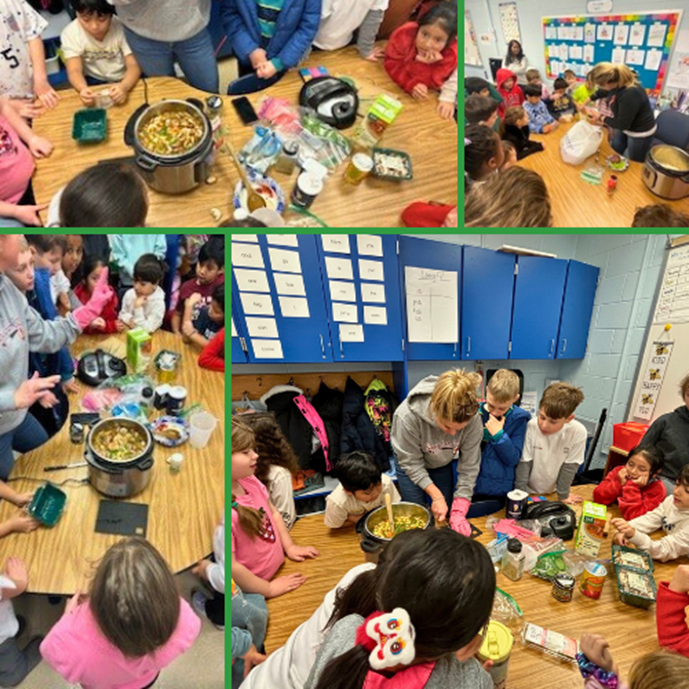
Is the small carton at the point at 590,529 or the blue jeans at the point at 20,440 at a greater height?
the blue jeans at the point at 20,440

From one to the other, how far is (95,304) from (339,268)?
1293 millimetres

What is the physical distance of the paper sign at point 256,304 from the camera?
8.07 ft

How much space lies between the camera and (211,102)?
5.84ft

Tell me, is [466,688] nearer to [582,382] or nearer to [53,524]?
[53,524]

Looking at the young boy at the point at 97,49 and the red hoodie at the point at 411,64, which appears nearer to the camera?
the young boy at the point at 97,49

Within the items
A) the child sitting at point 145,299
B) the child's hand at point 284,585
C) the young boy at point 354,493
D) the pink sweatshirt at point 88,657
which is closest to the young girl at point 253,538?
the child's hand at point 284,585

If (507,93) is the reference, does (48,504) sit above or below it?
below

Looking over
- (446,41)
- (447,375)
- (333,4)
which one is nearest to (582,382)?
(447,375)

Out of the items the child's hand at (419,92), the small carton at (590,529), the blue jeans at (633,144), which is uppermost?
the child's hand at (419,92)

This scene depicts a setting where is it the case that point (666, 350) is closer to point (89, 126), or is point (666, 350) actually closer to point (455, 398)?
point (455, 398)

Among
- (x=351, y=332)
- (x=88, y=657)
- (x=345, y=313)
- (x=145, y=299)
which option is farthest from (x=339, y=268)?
(x=88, y=657)

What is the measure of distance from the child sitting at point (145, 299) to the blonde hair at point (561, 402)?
1.44 metres

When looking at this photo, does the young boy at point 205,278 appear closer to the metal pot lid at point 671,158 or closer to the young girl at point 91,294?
the young girl at point 91,294

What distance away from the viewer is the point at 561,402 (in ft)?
6.81
